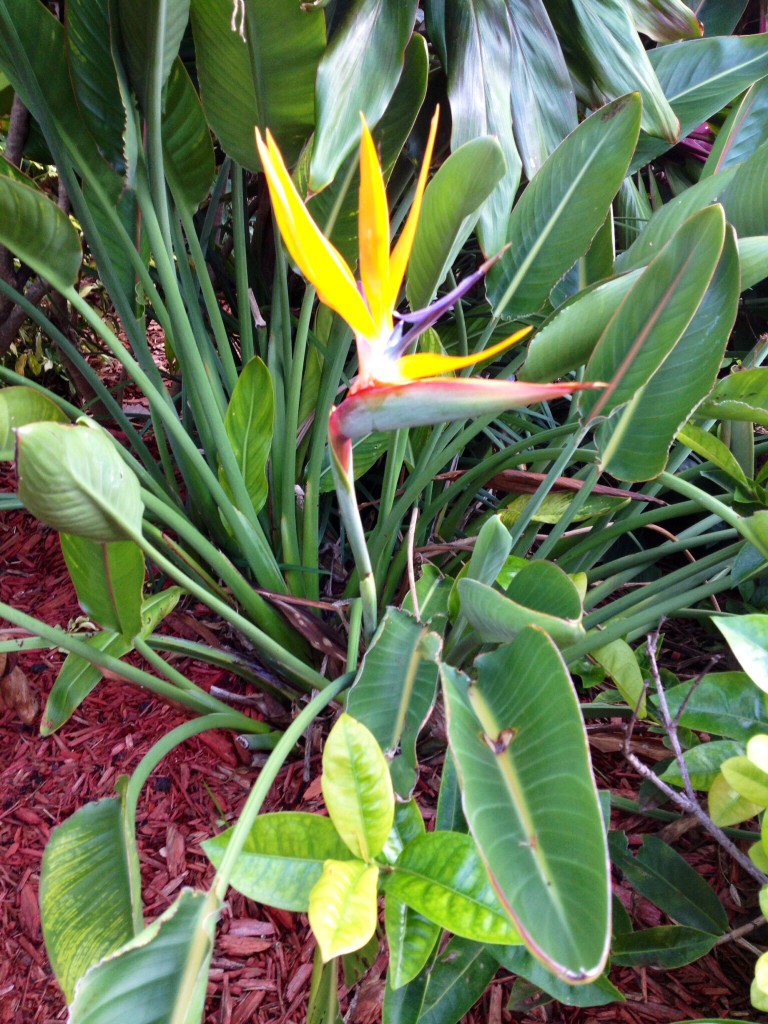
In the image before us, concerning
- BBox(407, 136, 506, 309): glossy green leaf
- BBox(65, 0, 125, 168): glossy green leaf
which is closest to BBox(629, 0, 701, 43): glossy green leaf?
BBox(407, 136, 506, 309): glossy green leaf

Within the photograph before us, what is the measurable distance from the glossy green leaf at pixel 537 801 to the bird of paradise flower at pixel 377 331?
19 centimetres

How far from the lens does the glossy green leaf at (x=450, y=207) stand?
0.58m

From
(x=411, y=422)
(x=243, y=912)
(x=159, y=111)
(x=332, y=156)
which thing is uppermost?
(x=159, y=111)

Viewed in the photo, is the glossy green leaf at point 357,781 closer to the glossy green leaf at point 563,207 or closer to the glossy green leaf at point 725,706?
the glossy green leaf at point 725,706

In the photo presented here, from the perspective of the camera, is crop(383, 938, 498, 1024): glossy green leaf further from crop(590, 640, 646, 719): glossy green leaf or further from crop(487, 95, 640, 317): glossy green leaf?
crop(487, 95, 640, 317): glossy green leaf

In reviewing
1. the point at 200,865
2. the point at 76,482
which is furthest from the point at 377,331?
the point at 200,865

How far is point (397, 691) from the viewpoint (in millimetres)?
607

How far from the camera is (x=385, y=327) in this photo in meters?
0.43

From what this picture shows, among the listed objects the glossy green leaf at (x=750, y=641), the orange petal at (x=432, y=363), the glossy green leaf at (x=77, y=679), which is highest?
the orange petal at (x=432, y=363)

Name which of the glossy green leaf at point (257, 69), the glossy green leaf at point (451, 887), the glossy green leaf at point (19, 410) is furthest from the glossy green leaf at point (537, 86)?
the glossy green leaf at point (451, 887)

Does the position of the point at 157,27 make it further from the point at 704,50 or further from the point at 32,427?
the point at 704,50

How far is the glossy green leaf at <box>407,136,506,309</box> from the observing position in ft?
1.89

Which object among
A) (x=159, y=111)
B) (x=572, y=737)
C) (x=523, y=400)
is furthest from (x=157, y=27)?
(x=572, y=737)

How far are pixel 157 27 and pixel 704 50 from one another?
2.47 feet
